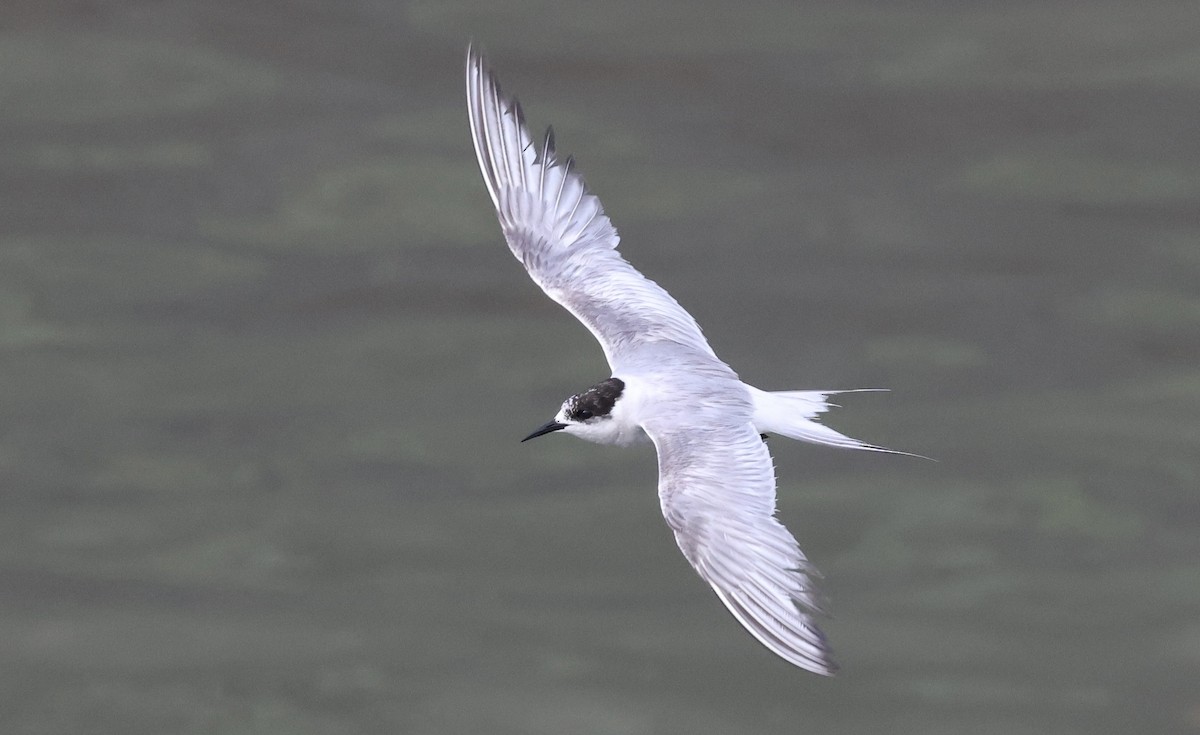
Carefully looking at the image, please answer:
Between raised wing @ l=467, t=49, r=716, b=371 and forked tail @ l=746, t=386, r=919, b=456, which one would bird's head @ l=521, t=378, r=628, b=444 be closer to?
forked tail @ l=746, t=386, r=919, b=456

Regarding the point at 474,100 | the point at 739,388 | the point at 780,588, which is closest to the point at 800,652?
the point at 780,588

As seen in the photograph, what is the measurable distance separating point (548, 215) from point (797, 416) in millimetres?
1628

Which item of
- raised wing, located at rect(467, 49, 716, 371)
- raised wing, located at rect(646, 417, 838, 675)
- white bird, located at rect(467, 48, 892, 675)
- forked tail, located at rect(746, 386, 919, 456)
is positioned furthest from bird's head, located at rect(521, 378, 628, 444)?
raised wing, located at rect(467, 49, 716, 371)

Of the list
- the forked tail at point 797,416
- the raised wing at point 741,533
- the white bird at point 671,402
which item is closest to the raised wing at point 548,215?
the white bird at point 671,402

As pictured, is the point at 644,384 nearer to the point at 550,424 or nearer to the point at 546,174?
the point at 550,424

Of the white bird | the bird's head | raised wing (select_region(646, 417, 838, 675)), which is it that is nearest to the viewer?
raised wing (select_region(646, 417, 838, 675))

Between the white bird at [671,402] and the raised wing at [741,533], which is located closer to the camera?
the raised wing at [741,533]

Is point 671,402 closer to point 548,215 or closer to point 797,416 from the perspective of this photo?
point 797,416

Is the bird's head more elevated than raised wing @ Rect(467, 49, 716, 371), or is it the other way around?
raised wing @ Rect(467, 49, 716, 371)

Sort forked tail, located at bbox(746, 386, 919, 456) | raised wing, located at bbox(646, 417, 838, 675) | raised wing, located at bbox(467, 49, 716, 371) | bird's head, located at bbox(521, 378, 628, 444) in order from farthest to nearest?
raised wing, located at bbox(467, 49, 716, 371)
bird's head, located at bbox(521, 378, 628, 444)
forked tail, located at bbox(746, 386, 919, 456)
raised wing, located at bbox(646, 417, 838, 675)

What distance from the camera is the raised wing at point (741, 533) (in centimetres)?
591

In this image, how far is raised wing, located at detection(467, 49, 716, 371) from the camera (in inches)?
320

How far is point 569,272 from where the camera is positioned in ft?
26.8

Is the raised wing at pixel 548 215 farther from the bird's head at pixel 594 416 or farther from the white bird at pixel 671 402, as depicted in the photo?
the bird's head at pixel 594 416
